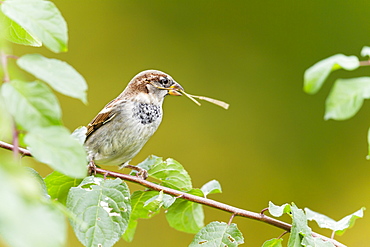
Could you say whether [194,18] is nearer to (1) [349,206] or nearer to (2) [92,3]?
(2) [92,3]

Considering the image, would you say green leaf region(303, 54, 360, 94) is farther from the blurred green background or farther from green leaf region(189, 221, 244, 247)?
the blurred green background

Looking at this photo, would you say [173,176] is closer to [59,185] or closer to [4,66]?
[59,185]

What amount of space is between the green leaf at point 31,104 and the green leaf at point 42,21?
45 millimetres

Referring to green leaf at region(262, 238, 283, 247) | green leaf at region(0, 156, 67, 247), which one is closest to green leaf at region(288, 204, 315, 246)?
green leaf at region(262, 238, 283, 247)

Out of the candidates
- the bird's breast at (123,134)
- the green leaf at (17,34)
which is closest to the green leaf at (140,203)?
the green leaf at (17,34)

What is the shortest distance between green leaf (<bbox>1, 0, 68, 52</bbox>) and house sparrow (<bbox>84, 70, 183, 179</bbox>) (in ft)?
3.77

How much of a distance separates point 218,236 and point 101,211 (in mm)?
191

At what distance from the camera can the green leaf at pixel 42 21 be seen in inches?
18.9

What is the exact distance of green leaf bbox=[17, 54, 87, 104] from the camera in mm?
454

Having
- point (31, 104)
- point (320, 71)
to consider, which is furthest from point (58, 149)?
point (320, 71)

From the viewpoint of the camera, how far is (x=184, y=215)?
1.08m

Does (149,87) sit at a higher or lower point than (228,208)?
higher

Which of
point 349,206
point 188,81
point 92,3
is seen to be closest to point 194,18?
point 188,81

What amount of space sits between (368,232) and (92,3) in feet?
7.28
